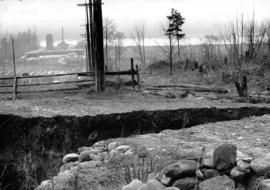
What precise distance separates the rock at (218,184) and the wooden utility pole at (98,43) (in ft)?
29.7

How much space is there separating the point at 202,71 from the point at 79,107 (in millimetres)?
11136

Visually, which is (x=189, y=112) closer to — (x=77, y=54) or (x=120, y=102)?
Answer: (x=120, y=102)

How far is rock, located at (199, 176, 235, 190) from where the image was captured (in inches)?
143

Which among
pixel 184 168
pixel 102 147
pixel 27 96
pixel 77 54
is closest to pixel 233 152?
pixel 184 168

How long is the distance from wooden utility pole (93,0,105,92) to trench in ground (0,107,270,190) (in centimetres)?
372

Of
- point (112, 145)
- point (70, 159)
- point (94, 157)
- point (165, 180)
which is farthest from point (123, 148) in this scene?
point (165, 180)

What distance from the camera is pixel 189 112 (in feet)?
30.1

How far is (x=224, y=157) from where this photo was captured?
4.09m

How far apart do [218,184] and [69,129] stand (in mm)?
5740

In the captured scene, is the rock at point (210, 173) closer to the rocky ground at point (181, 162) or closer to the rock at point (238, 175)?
the rocky ground at point (181, 162)

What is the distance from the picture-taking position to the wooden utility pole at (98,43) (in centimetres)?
1237

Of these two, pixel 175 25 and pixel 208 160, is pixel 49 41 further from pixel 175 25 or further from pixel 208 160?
pixel 208 160

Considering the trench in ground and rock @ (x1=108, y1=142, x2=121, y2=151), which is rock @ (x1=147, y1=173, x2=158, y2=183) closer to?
rock @ (x1=108, y1=142, x2=121, y2=151)

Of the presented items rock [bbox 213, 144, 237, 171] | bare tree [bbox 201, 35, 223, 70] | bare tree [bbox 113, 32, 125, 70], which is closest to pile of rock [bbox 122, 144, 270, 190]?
rock [bbox 213, 144, 237, 171]
